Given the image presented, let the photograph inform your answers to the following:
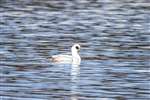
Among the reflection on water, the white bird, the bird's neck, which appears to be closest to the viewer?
the reflection on water

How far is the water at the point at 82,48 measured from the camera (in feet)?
Answer: 62.7

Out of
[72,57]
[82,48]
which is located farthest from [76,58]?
[82,48]

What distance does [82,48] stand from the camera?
86.1 feet

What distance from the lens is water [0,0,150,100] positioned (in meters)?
19.1

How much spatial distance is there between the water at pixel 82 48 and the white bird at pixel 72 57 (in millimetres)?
175

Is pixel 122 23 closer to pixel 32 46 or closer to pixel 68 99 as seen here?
pixel 32 46

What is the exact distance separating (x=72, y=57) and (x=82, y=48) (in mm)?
2084

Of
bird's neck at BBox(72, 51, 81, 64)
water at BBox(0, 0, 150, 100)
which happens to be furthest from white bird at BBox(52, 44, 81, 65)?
water at BBox(0, 0, 150, 100)

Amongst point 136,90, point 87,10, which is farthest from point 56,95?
point 87,10

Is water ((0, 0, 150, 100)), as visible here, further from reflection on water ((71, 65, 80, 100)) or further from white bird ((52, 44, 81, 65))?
white bird ((52, 44, 81, 65))

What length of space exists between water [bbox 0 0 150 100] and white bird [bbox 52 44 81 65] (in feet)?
0.57

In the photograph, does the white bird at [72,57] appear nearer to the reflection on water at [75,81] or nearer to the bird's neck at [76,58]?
the bird's neck at [76,58]

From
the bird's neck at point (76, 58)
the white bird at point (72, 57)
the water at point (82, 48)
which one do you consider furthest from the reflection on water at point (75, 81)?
the white bird at point (72, 57)

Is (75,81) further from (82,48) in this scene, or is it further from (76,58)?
(82,48)
